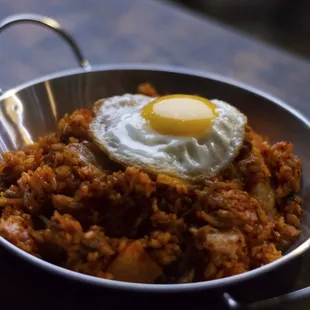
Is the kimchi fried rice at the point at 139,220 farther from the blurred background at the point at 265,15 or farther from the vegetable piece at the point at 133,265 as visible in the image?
the blurred background at the point at 265,15

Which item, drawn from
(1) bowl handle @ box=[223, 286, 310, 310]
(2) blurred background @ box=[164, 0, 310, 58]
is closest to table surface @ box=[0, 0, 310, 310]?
(1) bowl handle @ box=[223, 286, 310, 310]

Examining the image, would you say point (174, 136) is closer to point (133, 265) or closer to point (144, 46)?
point (133, 265)

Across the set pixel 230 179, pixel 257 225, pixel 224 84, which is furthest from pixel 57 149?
pixel 224 84

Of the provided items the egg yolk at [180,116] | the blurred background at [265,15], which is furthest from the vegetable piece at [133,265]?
the blurred background at [265,15]

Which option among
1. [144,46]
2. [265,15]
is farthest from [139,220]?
[265,15]

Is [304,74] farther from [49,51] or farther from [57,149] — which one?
[57,149]

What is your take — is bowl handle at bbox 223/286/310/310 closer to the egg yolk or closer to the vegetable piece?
the vegetable piece
